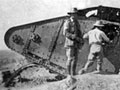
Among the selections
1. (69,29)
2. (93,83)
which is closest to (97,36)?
(69,29)

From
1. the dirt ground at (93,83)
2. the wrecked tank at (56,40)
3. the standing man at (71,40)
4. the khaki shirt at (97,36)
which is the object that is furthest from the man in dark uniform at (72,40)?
the wrecked tank at (56,40)

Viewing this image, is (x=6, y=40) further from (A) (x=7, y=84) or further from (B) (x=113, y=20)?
(B) (x=113, y=20)

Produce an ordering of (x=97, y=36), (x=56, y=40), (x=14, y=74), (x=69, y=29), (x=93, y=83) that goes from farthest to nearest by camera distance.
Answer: (x=14, y=74) < (x=56, y=40) < (x=69, y=29) < (x=97, y=36) < (x=93, y=83)

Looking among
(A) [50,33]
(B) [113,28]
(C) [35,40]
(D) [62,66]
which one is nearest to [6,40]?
(C) [35,40]

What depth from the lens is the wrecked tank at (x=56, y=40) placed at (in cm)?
981

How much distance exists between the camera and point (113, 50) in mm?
9750

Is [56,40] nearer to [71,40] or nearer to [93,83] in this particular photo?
[71,40]

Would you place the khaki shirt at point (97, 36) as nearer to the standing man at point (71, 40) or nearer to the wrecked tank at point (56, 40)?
the standing man at point (71, 40)

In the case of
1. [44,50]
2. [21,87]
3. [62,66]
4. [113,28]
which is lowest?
[21,87]

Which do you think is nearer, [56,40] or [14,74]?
[56,40]

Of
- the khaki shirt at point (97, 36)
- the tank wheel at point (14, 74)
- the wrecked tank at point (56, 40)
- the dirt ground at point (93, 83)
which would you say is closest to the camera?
the dirt ground at point (93, 83)

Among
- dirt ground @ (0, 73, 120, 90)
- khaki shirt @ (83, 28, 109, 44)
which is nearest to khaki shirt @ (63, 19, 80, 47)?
khaki shirt @ (83, 28, 109, 44)

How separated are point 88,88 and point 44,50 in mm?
4013

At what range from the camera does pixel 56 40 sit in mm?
10336
